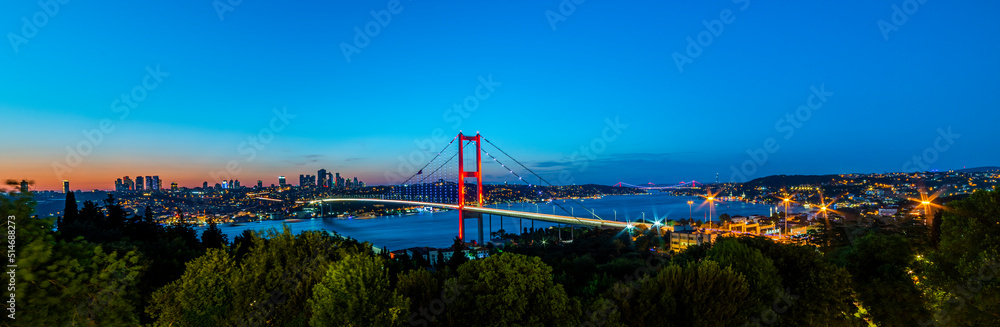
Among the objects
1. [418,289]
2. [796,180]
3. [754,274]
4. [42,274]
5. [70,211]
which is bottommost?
[754,274]

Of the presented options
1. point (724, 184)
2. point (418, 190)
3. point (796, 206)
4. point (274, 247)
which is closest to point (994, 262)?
point (274, 247)

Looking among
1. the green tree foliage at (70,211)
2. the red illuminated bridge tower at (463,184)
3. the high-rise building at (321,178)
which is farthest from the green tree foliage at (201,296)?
the high-rise building at (321,178)

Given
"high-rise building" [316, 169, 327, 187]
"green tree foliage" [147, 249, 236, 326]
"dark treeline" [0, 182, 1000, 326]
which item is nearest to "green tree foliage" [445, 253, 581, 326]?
"dark treeline" [0, 182, 1000, 326]

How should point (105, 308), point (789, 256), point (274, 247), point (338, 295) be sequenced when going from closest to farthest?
1. point (105, 308)
2. point (338, 295)
3. point (274, 247)
4. point (789, 256)

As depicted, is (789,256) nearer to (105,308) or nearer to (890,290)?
(890,290)

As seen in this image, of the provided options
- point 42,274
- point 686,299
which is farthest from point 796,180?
point 42,274

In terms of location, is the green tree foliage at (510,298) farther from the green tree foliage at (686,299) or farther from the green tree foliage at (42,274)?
the green tree foliage at (42,274)

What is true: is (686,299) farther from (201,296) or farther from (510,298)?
(201,296)
